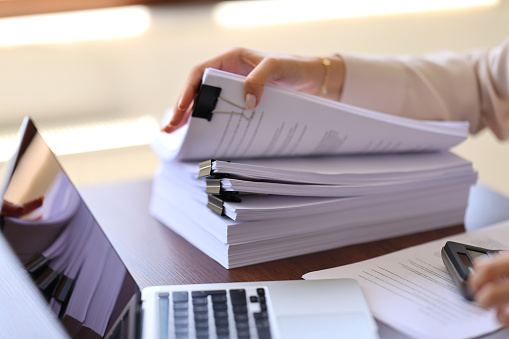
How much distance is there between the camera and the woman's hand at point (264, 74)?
0.76m

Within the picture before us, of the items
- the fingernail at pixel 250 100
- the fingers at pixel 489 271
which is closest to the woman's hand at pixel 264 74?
the fingernail at pixel 250 100

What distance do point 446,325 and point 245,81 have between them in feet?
1.20

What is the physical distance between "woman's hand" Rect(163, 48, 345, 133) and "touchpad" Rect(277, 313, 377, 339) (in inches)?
11.2

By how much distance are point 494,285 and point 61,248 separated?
41 centimetres

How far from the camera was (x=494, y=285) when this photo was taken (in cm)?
53

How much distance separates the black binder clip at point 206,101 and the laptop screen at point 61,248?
0.61 feet

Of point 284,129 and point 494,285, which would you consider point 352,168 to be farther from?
point 494,285

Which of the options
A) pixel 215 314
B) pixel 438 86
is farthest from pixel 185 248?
pixel 438 86

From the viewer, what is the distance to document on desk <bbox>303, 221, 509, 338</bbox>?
0.58 meters

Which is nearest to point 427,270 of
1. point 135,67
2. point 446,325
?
point 446,325

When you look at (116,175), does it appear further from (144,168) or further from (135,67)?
(135,67)

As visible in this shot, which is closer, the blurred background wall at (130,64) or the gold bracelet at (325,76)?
the gold bracelet at (325,76)

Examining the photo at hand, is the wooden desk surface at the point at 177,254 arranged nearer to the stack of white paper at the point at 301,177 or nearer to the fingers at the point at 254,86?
the stack of white paper at the point at 301,177

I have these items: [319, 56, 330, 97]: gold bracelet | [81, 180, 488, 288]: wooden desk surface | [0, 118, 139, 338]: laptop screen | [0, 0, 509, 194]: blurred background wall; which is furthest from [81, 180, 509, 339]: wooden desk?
[0, 0, 509, 194]: blurred background wall
